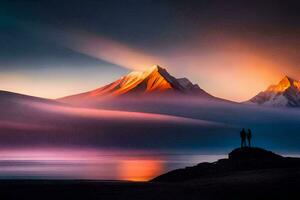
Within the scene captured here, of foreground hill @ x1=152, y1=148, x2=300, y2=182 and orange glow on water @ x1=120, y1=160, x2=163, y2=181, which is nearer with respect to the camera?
foreground hill @ x1=152, y1=148, x2=300, y2=182

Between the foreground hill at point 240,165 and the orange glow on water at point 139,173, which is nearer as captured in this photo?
the foreground hill at point 240,165

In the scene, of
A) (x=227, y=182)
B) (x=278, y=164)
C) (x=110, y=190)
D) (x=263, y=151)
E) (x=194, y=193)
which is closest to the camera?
(x=194, y=193)

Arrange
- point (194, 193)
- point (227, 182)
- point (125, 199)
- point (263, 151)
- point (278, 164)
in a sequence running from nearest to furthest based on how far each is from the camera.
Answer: point (125, 199)
point (194, 193)
point (227, 182)
point (278, 164)
point (263, 151)

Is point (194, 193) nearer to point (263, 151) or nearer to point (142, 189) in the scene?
point (142, 189)

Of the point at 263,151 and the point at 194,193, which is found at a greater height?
the point at 263,151

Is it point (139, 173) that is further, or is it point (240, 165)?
point (139, 173)

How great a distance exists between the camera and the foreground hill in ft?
189

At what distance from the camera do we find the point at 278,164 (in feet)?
193

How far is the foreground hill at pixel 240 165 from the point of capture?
57656mm

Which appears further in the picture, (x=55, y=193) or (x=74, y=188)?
(x=74, y=188)

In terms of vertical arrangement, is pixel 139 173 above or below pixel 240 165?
above

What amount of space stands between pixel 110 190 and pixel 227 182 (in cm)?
985

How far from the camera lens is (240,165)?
58531mm

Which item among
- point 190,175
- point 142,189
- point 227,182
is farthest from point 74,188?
point 190,175
